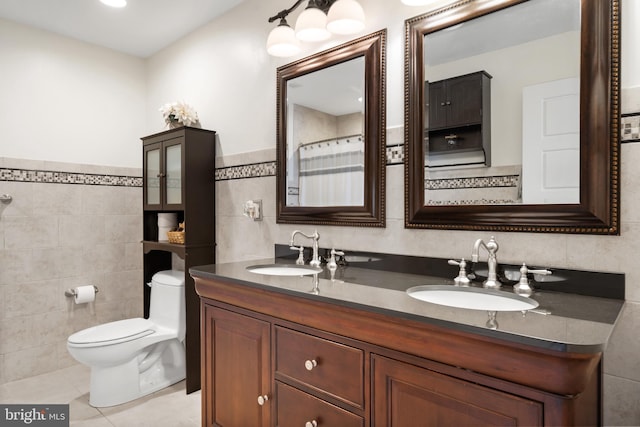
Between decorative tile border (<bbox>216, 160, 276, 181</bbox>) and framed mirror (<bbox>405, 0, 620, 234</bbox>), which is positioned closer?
framed mirror (<bbox>405, 0, 620, 234</bbox>)

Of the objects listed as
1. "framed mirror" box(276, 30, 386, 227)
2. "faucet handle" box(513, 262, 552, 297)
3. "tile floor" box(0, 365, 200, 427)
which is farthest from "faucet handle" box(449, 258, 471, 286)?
"tile floor" box(0, 365, 200, 427)

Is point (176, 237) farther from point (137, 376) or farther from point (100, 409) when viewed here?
point (100, 409)

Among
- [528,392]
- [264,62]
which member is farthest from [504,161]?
[264,62]

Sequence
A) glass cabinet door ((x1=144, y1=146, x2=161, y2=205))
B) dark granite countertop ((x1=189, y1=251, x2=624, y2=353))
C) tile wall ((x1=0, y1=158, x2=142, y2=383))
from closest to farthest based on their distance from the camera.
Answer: dark granite countertop ((x1=189, y1=251, x2=624, y2=353)) → tile wall ((x1=0, y1=158, x2=142, y2=383)) → glass cabinet door ((x1=144, y1=146, x2=161, y2=205))

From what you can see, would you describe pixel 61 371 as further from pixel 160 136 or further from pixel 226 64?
pixel 226 64

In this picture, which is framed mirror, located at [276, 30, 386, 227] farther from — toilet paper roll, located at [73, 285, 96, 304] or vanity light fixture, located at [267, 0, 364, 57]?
toilet paper roll, located at [73, 285, 96, 304]

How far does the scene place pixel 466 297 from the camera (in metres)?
1.38

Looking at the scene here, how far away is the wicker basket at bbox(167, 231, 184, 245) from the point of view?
101 inches

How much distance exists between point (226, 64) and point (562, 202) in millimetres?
2191

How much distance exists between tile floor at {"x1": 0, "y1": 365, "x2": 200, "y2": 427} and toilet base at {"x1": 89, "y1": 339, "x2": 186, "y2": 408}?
45 millimetres

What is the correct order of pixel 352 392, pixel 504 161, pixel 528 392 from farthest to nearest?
1. pixel 504 161
2. pixel 352 392
3. pixel 528 392

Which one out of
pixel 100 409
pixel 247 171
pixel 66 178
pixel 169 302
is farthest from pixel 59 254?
pixel 247 171

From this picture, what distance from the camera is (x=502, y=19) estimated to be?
1.46 meters

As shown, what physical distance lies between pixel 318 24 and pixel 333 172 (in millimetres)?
721
